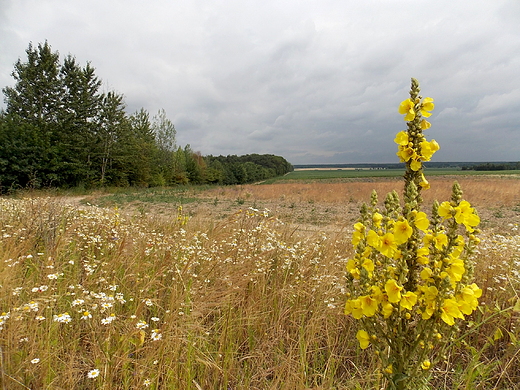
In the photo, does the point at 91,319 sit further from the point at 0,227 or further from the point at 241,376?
the point at 0,227

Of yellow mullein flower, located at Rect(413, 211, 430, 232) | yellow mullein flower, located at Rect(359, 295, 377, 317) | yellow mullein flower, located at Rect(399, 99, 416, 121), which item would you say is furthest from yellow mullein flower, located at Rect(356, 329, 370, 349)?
yellow mullein flower, located at Rect(399, 99, 416, 121)

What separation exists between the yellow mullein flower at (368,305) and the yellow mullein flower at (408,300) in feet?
0.41

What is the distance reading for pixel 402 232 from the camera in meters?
1.33

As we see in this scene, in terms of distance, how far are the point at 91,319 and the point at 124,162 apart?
35.0 meters

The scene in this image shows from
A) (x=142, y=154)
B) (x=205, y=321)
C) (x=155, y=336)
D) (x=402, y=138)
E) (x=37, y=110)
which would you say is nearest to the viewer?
(x=402, y=138)

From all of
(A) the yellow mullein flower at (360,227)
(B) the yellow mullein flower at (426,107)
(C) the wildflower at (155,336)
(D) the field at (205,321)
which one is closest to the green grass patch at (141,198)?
(D) the field at (205,321)

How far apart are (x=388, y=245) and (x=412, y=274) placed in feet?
0.78

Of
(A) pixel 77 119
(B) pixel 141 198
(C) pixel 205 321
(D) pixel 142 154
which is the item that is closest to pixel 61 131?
(A) pixel 77 119

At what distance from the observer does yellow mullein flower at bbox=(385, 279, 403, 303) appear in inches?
50.5

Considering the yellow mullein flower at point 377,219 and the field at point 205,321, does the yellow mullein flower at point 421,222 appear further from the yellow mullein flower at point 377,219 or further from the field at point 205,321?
the field at point 205,321

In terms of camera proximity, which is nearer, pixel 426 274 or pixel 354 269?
pixel 426 274

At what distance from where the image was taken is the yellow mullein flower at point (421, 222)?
1311mm

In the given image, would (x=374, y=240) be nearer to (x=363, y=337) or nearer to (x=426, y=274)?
(x=426, y=274)

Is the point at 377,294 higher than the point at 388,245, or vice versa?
the point at 388,245
